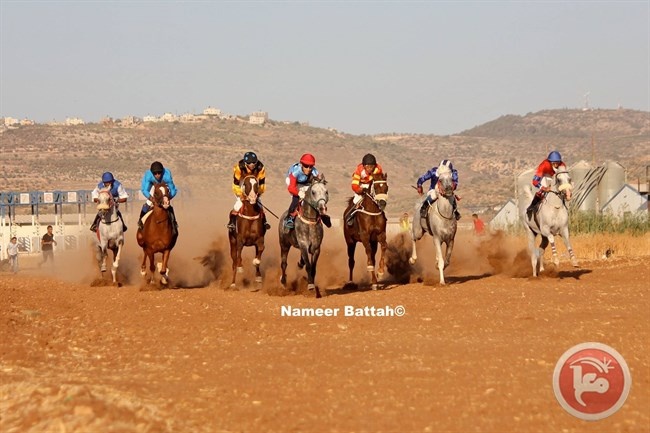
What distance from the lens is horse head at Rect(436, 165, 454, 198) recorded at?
882 inches

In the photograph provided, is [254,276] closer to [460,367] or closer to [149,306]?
[149,306]

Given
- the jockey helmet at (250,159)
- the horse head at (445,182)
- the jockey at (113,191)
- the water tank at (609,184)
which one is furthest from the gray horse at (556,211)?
the water tank at (609,184)

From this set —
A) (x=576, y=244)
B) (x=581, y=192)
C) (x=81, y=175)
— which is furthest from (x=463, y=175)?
(x=576, y=244)

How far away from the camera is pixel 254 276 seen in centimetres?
2394

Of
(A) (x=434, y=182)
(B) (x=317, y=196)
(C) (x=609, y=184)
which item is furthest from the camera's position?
(C) (x=609, y=184)

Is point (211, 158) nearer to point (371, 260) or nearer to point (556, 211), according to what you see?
point (371, 260)

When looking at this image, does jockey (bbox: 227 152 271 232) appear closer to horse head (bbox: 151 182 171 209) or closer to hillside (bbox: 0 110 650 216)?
horse head (bbox: 151 182 171 209)

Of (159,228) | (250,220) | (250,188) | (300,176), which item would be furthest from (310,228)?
(159,228)

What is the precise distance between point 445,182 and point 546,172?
8.00 ft

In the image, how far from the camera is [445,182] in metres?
22.4

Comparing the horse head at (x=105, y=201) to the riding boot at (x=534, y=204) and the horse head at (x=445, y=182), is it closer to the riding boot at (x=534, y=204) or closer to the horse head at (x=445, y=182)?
the horse head at (x=445, y=182)

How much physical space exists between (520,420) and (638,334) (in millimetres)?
5349

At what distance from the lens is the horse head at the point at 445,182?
2239cm

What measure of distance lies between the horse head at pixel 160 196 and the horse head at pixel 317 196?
3394mm
